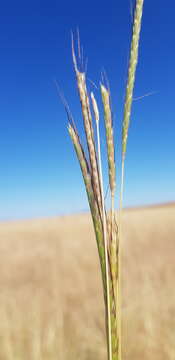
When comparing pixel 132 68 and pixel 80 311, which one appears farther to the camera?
pixel 80 311

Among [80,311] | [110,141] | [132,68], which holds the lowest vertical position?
[80,311]

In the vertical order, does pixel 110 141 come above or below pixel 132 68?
below

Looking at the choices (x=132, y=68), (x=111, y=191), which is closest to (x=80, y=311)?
(x=111, y=191)

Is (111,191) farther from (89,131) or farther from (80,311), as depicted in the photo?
(80,311)

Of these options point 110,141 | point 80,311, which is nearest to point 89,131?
point 110,141

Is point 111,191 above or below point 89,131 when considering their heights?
below

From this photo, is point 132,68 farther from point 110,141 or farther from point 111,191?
point 111,191

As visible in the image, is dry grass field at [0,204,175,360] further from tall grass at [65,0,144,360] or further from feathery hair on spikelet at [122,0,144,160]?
feathery hair on spikelet at [122,0,144,160]

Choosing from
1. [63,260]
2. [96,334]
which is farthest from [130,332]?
[63,260]

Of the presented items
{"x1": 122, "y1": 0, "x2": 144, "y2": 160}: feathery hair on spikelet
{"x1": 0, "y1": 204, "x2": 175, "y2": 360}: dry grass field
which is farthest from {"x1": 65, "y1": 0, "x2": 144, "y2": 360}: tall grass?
{"x1": 0, "y1": 204, "x2": 175, "y2": 360}: dry grass field
